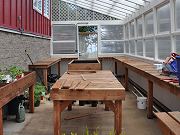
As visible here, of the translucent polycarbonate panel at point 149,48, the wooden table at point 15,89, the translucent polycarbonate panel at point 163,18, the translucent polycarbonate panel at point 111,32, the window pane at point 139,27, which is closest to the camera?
the wooden table at point 15,89

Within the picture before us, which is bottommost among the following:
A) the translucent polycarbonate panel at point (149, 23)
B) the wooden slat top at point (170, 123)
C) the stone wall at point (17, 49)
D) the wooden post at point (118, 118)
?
the wooden post at point (118, 118)

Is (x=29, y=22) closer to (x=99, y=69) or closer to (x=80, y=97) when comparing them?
(x=99, y=69)

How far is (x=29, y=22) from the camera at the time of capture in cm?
767

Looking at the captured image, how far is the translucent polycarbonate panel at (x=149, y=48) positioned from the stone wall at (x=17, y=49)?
3.40m

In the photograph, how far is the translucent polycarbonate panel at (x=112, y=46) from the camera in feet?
42.1

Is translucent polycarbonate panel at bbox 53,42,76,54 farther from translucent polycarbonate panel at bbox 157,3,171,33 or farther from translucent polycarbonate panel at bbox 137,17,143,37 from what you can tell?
translucent polycarbonate panel at bbox 157,3,171,33

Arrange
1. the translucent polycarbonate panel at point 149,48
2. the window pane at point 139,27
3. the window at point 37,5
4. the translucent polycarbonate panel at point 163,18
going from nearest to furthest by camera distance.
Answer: the translucent polycarbonate panel at point 163,18
the translucent polycarbonate panel at point 149,48
the window at point 37,5
the window pane at point 139,27

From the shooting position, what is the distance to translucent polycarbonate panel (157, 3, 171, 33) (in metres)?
5.75

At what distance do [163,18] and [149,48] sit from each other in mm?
1634

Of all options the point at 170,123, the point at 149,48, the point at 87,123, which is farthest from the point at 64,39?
the point at 170,123

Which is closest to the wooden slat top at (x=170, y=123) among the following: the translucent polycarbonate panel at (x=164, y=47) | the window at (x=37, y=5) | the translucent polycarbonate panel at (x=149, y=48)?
the translucent polycarbonate panel at (x=164, y=47)

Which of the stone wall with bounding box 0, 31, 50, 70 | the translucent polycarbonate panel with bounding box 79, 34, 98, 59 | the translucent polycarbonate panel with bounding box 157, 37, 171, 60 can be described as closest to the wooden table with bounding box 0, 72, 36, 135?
the stone wall with bounding box 0, 31, 50, 70

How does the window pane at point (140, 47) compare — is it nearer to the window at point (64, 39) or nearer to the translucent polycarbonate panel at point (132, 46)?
the translucent polycarbonate panel at point (132, 46)

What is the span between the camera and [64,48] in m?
12.7
